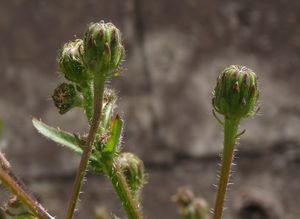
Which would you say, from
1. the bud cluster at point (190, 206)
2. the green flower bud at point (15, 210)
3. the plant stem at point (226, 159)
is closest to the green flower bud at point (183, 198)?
the bud cluster at point (190, 206)

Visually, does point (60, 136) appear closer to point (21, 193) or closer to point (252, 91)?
point (21, 193)

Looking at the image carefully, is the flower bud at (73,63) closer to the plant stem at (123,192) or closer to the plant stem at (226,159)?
the plant stem at (123,192)

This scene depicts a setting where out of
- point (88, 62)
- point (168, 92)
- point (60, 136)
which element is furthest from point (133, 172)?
point (168, 92)

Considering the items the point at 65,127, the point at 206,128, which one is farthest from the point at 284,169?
the point at 65,127

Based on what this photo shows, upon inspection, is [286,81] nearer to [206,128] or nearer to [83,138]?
[206,128]

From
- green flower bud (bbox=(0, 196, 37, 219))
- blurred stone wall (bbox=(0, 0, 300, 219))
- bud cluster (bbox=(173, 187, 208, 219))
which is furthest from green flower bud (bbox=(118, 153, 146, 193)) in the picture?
blurred stone wall (bbox=(0, 0, 300, 219))
